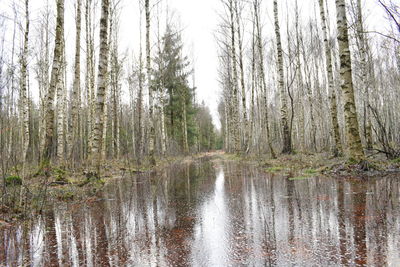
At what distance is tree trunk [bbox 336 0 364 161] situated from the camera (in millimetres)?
7411

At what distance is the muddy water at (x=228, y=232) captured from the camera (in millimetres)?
2709

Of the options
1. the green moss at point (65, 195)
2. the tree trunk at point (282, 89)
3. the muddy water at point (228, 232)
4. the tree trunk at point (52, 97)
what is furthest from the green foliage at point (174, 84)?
the muddy water at point (228, 232)

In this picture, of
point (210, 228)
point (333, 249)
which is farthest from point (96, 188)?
point (333, 249)

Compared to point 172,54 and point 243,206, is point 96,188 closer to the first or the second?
point 243,206

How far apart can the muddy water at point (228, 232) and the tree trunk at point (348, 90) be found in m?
1.61

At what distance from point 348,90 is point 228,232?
21.3ft

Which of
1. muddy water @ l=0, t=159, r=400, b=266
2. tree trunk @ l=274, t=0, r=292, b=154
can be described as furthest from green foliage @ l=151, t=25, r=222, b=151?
muddy water @ l=0, t=159, r=400, b=266

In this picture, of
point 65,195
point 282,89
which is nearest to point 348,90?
point 282,89

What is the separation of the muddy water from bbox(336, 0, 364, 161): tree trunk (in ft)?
5.29

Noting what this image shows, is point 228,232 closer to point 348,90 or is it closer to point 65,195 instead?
point 65,195

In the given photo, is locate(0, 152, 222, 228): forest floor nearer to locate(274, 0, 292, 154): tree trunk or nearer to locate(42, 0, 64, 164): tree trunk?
locate(42, 0, 64, 164): tree trunk

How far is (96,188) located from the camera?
26.1 feet

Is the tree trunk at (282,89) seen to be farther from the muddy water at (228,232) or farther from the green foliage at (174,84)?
the green foliage at (174,84)

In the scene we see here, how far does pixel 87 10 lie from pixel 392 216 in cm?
1974
